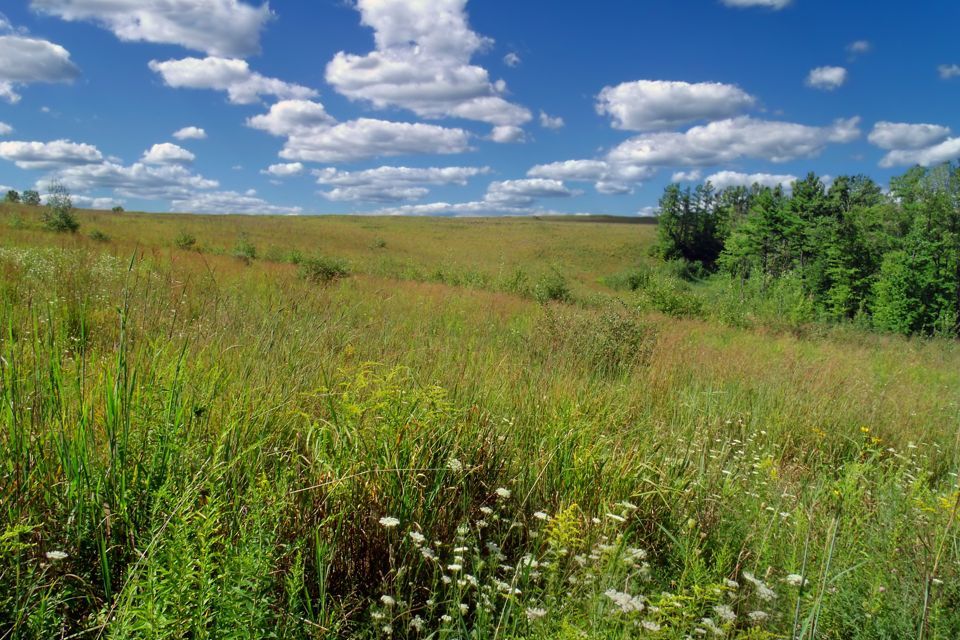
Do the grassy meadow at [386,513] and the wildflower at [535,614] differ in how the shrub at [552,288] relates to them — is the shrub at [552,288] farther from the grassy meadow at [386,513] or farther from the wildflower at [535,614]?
the wildflower at [535,614]

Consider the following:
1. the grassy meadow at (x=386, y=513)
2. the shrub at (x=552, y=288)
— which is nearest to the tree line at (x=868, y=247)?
the shrub at (x=552, y=288)

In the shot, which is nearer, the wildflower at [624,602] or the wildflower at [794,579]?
the wildflower at [624,602]

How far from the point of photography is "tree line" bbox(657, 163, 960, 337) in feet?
119

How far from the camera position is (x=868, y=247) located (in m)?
41.5

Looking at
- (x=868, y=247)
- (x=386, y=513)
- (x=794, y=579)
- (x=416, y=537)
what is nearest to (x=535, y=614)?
(x=416, y=537)

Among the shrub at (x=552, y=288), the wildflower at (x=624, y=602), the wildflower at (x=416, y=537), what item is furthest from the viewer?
the shrub at (x=552, y=288)

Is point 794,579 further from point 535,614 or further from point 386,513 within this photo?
point 386,513

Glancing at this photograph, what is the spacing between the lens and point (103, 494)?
180cm

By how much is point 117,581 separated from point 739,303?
2523cm

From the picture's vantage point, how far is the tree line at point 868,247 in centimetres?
3631

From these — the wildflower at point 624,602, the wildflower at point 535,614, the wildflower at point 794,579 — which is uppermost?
the wildflower at point 624,602

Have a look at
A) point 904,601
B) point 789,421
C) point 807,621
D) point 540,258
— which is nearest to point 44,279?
point 807,621

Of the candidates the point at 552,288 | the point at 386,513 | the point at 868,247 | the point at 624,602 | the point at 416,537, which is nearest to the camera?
the point at 624,602

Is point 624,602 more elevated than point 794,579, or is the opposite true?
point 624,602
